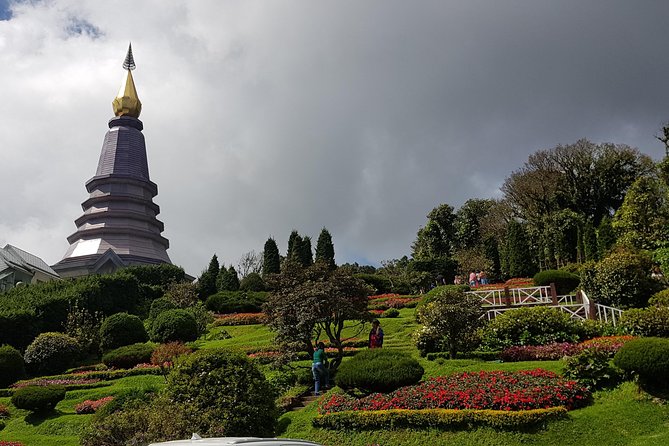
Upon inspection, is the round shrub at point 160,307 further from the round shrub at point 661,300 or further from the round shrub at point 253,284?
the round shrub at point 661,300

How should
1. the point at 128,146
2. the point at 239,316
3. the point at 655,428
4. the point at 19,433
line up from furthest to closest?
1. the point at 128,146
2. the point at 239,316
3. the point at 19,433
4. the point at 655,428

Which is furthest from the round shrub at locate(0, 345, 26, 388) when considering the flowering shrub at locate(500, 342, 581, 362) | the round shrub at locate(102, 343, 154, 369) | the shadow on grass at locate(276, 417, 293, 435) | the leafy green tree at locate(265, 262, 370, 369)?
the flowering shrub at locate(500, 342, 581, 362)

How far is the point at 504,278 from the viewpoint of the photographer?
48.9 m

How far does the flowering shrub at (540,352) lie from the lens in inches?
755

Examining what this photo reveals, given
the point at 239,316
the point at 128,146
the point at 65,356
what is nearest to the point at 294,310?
the point at 65,356

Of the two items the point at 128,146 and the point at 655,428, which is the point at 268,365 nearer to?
the point at 655,428

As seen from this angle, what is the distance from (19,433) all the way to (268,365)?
25.7ft

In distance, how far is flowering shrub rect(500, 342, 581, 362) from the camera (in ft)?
62.9

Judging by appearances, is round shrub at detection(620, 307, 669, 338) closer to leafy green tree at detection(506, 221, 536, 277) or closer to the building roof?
leafy green tree at detection(506, 221, 536, 277)

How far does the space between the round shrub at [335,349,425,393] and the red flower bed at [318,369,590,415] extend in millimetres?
286

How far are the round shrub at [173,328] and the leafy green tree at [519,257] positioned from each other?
83.1 feet

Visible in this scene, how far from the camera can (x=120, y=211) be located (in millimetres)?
62906

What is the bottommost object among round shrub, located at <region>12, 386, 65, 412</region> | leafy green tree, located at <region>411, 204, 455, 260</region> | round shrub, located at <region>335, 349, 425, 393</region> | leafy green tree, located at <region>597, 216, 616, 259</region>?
round shrub, located at <region>12, 386, 65, 412</region>

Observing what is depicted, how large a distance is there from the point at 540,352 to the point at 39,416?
15356 mm
